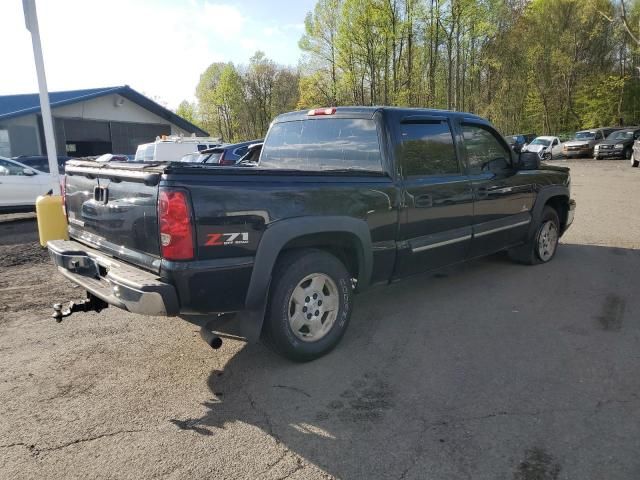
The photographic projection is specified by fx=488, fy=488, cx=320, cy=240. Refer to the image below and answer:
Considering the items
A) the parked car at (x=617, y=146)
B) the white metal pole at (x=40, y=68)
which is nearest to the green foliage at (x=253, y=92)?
the parked car at (x=617, y=146)

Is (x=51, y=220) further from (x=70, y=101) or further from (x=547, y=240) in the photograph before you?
(x=70, y=101)

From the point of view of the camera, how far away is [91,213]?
3.82m

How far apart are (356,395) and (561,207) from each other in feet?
16.0

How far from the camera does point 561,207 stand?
6.74m

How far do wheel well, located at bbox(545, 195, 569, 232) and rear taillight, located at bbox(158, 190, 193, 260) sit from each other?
532 cm

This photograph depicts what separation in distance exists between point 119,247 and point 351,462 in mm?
2142

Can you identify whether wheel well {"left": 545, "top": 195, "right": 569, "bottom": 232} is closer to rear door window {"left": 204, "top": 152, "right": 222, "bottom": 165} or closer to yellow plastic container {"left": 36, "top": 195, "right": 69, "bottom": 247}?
yellow plastic container {"left": 36, "top": 195, "right": 69, "bottom": 247}

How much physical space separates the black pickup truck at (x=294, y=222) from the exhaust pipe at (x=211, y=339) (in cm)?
1

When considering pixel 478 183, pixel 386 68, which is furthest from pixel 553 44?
pixel 478 183

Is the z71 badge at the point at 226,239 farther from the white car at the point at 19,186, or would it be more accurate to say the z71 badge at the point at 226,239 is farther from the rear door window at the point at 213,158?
the white car at the point at 19,186

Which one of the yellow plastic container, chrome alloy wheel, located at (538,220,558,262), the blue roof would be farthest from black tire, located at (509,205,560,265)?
the blue roof

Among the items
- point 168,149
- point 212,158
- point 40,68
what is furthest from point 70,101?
point 40,68

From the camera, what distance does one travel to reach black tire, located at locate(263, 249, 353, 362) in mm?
3438

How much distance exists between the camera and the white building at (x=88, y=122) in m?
22.3
